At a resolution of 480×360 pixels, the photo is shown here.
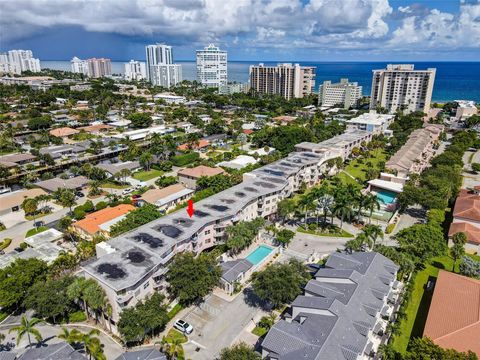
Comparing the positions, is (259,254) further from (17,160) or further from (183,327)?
(17,160)

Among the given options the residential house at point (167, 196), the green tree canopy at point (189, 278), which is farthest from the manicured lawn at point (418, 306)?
the residential house at point (167, 196)

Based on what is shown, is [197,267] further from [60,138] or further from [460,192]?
[60,138]

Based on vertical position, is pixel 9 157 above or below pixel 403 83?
below

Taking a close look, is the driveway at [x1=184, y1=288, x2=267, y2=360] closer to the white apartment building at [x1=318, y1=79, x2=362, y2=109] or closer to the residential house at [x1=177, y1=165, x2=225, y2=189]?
the residential house at [x1=177, y1=165, x2=225, y2=189]

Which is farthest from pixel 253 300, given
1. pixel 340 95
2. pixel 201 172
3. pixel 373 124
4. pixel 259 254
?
pixel 340 95

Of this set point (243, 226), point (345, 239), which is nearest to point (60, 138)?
point (243, 226)

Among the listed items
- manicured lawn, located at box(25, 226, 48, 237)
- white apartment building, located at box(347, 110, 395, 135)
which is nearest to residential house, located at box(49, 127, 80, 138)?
manicured lawn, located at box(25, 226, 48, 237)
